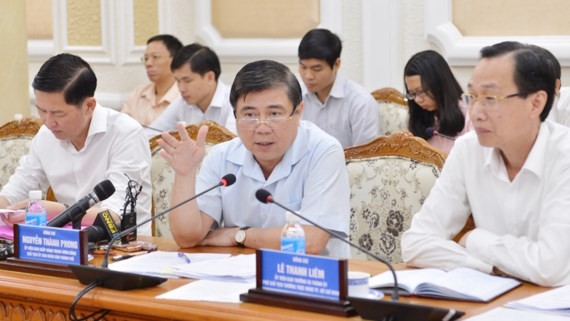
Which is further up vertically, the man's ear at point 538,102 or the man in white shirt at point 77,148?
the man's ear at point 538,102

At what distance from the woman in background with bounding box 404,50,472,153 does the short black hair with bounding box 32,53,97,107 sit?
5.15ft

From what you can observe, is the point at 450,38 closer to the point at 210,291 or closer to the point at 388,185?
the point at 388,185

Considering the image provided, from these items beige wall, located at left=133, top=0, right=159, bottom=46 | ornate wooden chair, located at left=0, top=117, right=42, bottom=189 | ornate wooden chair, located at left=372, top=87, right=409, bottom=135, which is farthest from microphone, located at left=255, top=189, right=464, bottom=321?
beige wall, located at left=133, top=0, right=159, bottom=46

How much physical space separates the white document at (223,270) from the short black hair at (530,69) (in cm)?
79

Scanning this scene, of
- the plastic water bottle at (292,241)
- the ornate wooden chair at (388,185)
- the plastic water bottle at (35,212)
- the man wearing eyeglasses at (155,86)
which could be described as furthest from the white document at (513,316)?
the man wearing eyeglasses at (155,86)

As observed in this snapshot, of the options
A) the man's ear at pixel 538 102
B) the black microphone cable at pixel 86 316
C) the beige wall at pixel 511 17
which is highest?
the beige wall at pixel 511 17

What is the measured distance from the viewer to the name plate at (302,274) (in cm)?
202

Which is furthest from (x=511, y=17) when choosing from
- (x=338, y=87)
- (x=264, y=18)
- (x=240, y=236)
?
(x=240, y=236)

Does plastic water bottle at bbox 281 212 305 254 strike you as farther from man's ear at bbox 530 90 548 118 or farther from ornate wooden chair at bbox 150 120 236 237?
ornate wooden chair at bbox 150 120 236 237

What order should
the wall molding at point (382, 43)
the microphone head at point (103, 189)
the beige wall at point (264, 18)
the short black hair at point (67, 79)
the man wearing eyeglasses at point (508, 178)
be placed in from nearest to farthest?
the man wearing eyeglasses at point (508, 178) → the microphone head at point (103, 189) → the short black hair at point (67, 79) → the wall molding at point (382, 43) → the beige wall at point (264, 18)

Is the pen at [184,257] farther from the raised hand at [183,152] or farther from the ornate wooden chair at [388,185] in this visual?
the ornate wooden chair at [388,185]

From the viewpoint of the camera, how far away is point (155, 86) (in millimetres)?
6074

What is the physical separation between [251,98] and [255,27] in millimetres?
3206

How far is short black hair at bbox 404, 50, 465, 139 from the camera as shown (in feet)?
13.9
